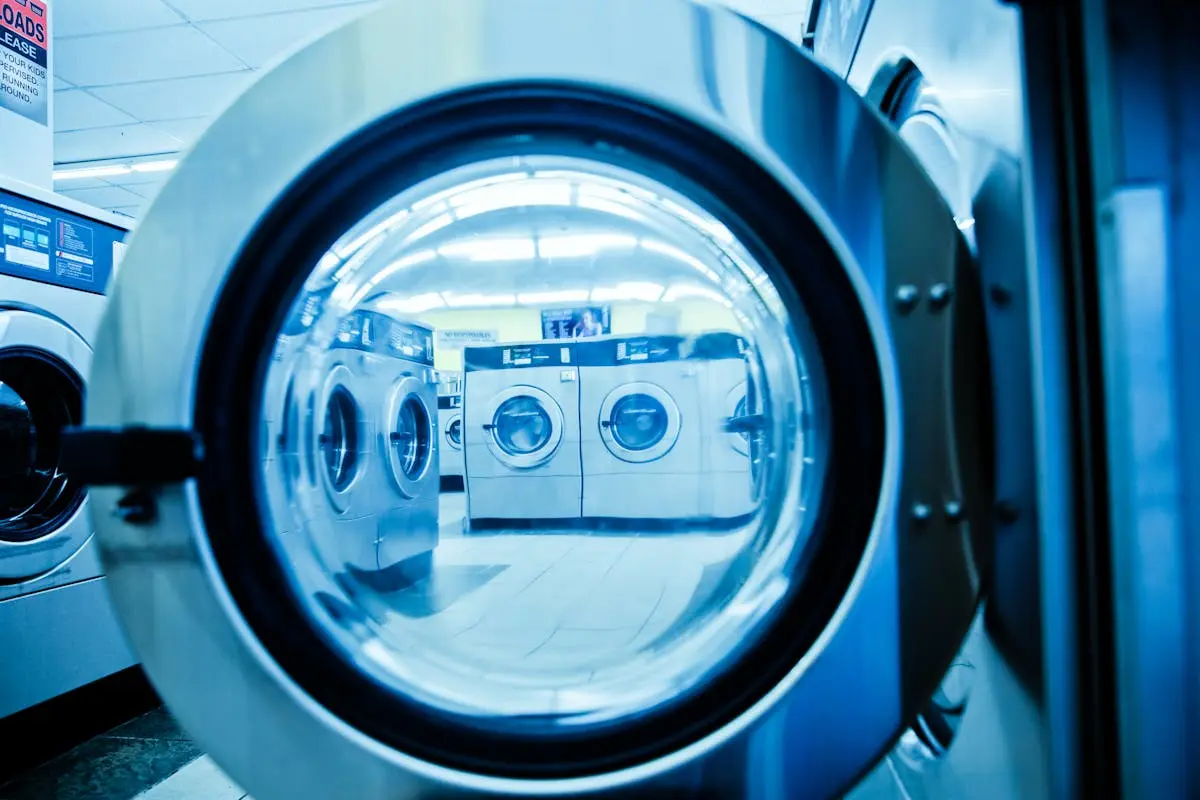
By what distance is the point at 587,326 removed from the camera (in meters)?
0.62

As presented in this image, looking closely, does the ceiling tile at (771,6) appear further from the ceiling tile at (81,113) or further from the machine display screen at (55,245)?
the ceiling tile at (81,113)

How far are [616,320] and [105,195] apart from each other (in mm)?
5294

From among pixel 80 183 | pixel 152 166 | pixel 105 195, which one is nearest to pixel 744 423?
Answer: pixel 152 166

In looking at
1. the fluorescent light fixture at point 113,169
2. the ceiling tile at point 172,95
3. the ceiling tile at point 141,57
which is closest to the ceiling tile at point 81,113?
the ceiling tile at point 172,95

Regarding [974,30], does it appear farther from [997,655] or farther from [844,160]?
[997,655]

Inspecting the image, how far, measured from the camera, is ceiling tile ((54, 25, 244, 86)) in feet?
8.73

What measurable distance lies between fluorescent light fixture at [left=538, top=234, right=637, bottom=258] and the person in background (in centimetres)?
5

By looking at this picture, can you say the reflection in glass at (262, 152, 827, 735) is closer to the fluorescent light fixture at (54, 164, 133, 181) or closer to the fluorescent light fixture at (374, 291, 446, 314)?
the fluorescent light fixture at (374, 291, 446, 314)

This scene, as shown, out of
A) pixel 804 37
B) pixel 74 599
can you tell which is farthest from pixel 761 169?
pixel 74 599

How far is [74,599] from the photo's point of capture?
4.14ft

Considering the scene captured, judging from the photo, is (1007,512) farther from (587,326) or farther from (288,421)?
(288,421)

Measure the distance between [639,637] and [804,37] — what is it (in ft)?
3.25

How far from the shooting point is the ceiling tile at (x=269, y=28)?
259cm

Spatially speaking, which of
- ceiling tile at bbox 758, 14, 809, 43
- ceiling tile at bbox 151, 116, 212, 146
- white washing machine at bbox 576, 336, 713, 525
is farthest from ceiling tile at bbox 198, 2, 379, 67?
white washing machine at bbox 576, 336, 713, 525
